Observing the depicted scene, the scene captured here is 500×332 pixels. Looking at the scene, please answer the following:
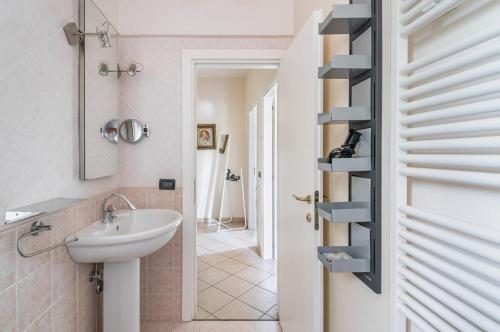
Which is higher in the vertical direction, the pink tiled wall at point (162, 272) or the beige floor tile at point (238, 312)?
the pink tiled wall at point (162, 272)

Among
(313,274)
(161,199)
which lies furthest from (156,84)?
(313,274)

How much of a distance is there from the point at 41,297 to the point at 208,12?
201 cm

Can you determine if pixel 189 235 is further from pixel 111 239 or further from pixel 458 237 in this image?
pixel 458 237

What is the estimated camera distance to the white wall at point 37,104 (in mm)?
1104

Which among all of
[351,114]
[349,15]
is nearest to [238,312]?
[351,114]

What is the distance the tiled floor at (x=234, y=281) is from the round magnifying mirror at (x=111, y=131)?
1.48m

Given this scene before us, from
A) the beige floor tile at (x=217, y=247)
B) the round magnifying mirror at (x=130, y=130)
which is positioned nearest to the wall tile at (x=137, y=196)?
the round magnifying mirror at (x=130, y=130)

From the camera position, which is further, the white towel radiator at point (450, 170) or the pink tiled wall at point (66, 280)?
the pink tiled wall at point (66, 280)

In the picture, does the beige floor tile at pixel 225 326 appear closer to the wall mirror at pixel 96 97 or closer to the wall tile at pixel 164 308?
the wall tile at pixel 164 308

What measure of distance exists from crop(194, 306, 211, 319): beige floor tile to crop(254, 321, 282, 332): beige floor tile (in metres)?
0.40

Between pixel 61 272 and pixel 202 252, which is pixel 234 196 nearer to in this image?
pixel 202 252

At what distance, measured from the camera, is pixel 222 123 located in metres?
5.17

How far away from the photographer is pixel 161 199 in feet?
7.12

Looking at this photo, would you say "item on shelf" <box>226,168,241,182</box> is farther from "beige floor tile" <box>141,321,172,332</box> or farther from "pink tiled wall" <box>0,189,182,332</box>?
"beige floor tile" <box>141,321,172,332</box>
